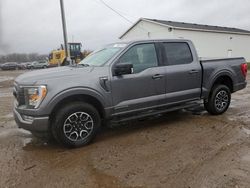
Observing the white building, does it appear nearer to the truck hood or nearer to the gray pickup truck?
the gray pickup truck

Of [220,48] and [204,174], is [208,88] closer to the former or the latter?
[204,174]

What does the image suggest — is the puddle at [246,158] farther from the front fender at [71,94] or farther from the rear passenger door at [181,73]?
the front fender at [71,94]

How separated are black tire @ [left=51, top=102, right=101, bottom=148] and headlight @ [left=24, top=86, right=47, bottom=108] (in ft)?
1.32

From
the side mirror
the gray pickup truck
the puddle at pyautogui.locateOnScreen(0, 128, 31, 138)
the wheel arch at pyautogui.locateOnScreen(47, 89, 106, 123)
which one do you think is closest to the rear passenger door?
the gray pickup truck

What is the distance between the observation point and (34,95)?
479cm

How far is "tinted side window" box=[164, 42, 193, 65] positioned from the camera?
6282mm

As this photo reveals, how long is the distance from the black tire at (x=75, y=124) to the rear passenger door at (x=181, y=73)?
1761 millimetres

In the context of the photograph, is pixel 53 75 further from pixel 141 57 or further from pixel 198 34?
pixel 198 34

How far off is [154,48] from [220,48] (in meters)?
29.9

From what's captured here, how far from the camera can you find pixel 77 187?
3615 millimetres

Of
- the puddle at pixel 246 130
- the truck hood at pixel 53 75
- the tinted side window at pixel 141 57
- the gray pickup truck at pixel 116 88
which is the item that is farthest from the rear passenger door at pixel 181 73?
the truck hood at pixel 53 75

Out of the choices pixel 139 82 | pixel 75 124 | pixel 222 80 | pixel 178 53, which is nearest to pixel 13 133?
pixel 75 124

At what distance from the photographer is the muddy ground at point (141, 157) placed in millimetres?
3764

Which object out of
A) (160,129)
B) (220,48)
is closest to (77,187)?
(160,129)
